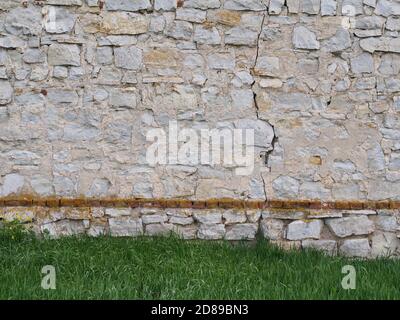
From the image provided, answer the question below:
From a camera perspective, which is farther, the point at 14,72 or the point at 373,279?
the point at 14,72

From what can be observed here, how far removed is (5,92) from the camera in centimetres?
597

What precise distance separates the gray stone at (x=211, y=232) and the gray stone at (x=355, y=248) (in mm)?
1165

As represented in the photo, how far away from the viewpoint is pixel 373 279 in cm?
515

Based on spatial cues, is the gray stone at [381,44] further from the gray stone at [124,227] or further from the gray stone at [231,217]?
the gray stone at [124,227]

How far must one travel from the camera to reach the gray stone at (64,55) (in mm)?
5980

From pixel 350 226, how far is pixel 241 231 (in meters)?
1.05

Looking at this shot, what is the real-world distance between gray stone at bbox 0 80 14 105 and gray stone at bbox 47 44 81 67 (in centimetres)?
45

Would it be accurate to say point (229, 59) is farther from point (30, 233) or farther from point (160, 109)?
point (30, 233)

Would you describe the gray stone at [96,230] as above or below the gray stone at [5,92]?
below

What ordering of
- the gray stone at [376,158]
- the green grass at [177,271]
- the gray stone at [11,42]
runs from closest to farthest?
the green grass at [177,271] → the gray stone at [11,42] → the gray stone at [376,158]

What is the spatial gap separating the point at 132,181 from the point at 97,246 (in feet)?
2.49

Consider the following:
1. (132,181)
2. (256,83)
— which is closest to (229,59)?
(256,83)
